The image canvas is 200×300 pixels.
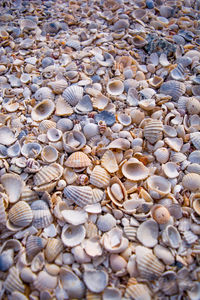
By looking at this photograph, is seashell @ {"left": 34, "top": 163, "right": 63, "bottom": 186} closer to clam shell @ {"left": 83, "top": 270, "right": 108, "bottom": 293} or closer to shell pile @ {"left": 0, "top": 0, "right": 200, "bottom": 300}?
shell pile @ {"left": 0, "top": 0, "right": 200, "bottom": 300}

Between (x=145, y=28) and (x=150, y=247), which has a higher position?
(x=145, y=28)

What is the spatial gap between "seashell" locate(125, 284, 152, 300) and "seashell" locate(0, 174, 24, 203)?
2.32 feet

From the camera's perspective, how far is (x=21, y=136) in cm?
146

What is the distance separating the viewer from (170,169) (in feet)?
4.45

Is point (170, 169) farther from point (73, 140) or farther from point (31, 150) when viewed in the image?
point (31, 150)

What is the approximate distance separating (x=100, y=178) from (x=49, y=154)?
34cm

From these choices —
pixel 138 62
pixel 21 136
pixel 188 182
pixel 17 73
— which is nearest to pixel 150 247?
pixel 188 182

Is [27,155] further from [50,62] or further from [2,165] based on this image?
[50,62]

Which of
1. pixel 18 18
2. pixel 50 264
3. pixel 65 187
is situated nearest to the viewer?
pixel 50 264

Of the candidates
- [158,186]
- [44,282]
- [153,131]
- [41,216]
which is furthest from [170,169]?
[44,282]

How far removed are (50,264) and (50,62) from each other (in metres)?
1.44

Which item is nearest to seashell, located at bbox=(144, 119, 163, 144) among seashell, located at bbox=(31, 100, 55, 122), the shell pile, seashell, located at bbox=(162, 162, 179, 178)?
the shell pile

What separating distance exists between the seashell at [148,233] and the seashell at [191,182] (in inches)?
11.6

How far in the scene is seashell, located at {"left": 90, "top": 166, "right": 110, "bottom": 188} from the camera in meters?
1.27
